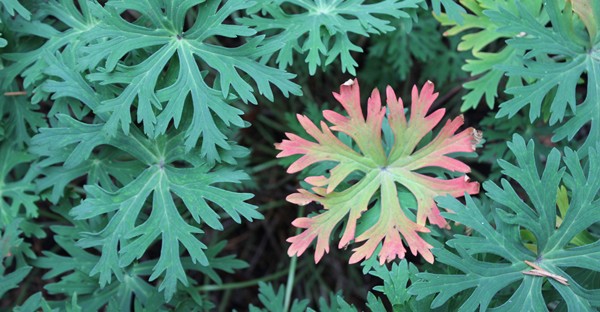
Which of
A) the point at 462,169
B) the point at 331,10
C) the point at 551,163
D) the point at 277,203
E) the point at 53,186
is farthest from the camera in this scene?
the point at 277,203

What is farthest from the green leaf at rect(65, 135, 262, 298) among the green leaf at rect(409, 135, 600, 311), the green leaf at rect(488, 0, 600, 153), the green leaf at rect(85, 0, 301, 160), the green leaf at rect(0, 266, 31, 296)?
the green leaf at rect(488, 0, 600, 153)

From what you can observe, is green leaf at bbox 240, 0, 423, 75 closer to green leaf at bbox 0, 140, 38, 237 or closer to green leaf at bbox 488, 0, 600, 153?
green leaf at bbox 488, 0, 600, 153

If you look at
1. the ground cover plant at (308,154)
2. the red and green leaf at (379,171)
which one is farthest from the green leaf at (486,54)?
the red and green leaf at (379,171)

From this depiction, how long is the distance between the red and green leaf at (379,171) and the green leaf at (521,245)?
0.32 ft

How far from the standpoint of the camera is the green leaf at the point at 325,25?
1646 mm

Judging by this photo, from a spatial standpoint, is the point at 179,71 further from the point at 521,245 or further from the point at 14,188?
the point at 521,245

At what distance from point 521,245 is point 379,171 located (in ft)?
1.42

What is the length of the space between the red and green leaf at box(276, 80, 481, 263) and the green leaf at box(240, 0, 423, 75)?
0.15 metres

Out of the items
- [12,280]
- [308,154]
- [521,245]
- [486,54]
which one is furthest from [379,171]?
[12,280]

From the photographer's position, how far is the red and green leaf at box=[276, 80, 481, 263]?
61.7 inches

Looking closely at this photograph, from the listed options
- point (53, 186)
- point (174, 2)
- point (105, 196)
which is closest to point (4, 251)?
point (53, 186)

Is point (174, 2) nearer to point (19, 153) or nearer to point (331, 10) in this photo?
point (331, 10)

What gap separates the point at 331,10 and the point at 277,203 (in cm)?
118

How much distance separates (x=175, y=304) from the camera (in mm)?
1900
